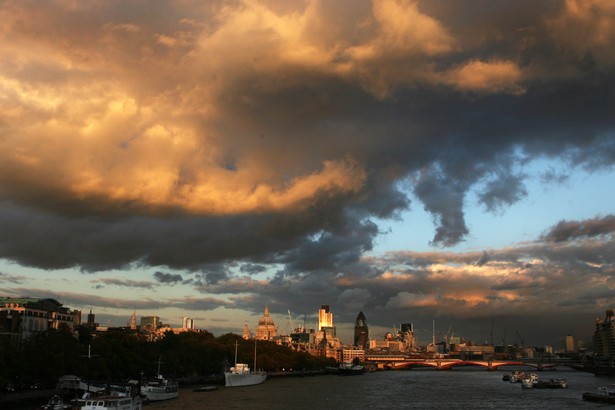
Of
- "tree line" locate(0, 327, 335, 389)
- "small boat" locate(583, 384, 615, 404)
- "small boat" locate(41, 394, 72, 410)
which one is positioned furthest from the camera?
"small boat" locate(583, 384, 615, 404)

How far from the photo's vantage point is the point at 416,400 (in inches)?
5128

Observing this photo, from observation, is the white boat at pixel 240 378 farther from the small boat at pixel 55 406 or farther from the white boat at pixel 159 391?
the small boat at pixel 55 406

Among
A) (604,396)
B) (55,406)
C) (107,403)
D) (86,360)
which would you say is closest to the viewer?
(107,403)

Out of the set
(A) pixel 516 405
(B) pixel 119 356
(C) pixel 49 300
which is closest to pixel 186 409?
(B) pixel 119 356

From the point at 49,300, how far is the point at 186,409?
10613cm

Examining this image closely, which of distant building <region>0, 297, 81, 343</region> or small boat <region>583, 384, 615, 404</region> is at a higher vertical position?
distant building <region>0, 297, 81, 343</region>

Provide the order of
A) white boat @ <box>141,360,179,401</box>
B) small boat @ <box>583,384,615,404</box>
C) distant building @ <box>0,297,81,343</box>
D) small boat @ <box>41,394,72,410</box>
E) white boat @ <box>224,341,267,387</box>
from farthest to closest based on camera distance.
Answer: white boat @ <box>224,341,267,387</box> → distant building @ <box>0,297,81,343</box> → small boat @ <box>583,384,615,404</box> → white boat @ <box>141,360,179,401</box> → small boat @ <box>41,394,72,410</box>

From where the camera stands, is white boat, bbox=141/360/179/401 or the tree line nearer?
the tree line

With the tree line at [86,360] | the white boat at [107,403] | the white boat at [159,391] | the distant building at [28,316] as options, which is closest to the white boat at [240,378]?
the tree line at [86,360]

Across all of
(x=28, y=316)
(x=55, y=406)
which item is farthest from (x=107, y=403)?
(x=28, y=316)

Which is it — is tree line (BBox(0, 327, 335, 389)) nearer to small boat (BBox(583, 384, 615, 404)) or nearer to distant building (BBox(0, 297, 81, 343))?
distant building (BBox(0, 297, 81, 343))

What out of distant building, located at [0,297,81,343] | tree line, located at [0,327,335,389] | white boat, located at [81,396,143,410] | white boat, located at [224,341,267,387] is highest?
distant building, located at [0,297,81,343]

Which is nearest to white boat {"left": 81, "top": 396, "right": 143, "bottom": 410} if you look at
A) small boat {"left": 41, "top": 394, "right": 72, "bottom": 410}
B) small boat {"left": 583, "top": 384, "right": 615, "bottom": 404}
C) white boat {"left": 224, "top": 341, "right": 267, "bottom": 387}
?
small boat {"left": 41, "top": 394, "right": 72, "bottom": 410}

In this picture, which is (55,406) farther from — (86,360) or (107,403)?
(86,360)
